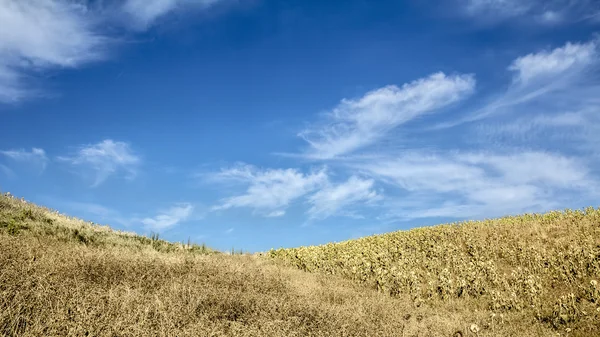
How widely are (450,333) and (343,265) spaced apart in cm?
730

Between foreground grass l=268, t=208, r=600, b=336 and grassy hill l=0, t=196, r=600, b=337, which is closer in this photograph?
grassy hill l=0, t=196, r=600, b=337

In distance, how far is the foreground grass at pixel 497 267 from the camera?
978 centimetres

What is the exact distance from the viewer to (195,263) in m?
11.0

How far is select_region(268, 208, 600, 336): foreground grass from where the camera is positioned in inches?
385

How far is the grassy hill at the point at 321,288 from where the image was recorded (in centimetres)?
589

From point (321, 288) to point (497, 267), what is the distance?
566 cm

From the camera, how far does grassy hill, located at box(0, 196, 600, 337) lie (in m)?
5.89

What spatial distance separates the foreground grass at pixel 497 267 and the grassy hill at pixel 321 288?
1.6 inches

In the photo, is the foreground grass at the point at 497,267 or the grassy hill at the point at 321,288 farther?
the foreground grass at the point at 497,267

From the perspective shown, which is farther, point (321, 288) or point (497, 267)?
point (497, 267)

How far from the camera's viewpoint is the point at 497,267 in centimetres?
1284

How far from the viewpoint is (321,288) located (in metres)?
10.6

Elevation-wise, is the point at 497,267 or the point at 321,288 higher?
the point at 497,267

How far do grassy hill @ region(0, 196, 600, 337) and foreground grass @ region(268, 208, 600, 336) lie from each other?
4 cm
